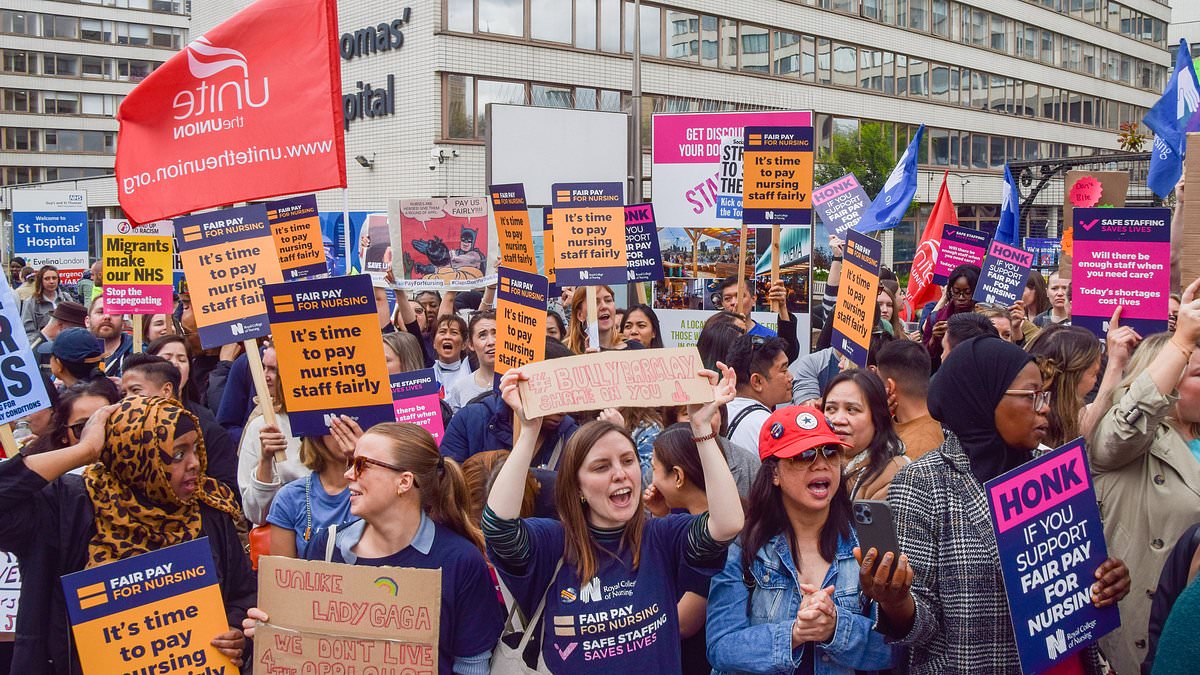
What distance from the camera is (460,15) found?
29312mm

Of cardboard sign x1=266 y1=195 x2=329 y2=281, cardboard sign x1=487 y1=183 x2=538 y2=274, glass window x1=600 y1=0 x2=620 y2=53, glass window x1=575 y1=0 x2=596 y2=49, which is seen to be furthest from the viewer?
glass window x1=600 y1=0 x2=620 y2=53

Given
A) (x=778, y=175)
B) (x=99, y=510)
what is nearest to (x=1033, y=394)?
(x=99, y=510)

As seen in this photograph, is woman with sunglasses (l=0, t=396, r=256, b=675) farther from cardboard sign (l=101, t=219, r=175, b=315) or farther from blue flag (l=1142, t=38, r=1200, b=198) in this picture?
blue flag (l=1142, t=38, r=1200, b=198)

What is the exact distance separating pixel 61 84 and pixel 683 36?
2169 inches

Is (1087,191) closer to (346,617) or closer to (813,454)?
Result: (813,454)

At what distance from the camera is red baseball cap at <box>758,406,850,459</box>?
11.9ft

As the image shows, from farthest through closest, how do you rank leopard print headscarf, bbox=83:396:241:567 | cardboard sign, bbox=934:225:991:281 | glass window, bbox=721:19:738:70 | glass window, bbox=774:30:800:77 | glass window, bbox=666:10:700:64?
glass window, bbox=774:30:800:77 < glass window, bbox=721:19:738:70 < glass window, bbox=666:10:700:64 < cardboard sign, bbox=934:225:991:281 < leopard print headscarf, bbox=83:396:241:567

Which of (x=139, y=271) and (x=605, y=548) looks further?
(x=139, y=271)

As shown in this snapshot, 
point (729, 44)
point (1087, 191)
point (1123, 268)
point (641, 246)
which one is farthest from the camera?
point (729, 44)

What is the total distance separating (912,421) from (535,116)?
12.2m

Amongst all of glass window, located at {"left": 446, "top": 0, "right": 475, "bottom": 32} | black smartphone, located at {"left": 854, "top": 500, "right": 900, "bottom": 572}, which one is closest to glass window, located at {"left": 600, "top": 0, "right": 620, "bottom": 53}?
glass window, located at {"left": 446, "top": 0, "right": 475, "bottom": 32}

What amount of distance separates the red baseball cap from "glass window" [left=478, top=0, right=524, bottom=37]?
27.7m

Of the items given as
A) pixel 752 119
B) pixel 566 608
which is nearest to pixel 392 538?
pixel 566 608

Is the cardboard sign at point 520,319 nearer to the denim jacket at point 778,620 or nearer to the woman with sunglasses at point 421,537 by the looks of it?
the woman with sunglasses at point 421,537
